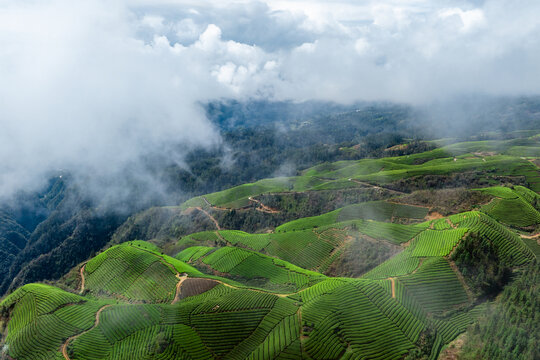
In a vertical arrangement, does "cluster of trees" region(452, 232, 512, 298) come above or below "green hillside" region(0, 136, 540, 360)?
above

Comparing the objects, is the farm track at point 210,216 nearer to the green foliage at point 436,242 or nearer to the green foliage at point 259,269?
the green foliage at point 259,269

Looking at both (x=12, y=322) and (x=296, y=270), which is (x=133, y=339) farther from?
(x=296, y=270)

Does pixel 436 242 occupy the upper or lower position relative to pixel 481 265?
upper

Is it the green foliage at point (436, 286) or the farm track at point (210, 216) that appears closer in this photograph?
the green foliage at point (436, 286)

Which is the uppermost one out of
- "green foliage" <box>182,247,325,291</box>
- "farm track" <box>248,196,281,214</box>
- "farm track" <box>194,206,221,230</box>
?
"farm track" <box>248,196,281,214</box>

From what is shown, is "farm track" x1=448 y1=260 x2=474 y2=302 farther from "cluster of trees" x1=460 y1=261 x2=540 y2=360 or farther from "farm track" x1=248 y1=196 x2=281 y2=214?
"farm track" x1=248 y1=196 x2=281 y2=214

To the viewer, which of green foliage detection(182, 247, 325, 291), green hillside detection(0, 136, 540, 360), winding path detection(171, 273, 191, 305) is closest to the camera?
green hillside detection(0, 136, 540, 360)

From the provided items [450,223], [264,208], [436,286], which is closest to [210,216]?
[264,208]

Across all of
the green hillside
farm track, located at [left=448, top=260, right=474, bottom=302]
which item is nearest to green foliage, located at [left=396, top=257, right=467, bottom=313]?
the green hillside

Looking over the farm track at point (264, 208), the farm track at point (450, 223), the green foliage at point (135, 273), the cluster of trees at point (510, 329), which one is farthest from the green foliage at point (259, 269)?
the farm track at point (264, 208)

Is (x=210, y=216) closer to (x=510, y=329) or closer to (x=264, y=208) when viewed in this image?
(x=264, y=208)

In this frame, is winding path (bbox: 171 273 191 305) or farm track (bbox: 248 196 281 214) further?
farm track (bbox: 248 196 281 214)
